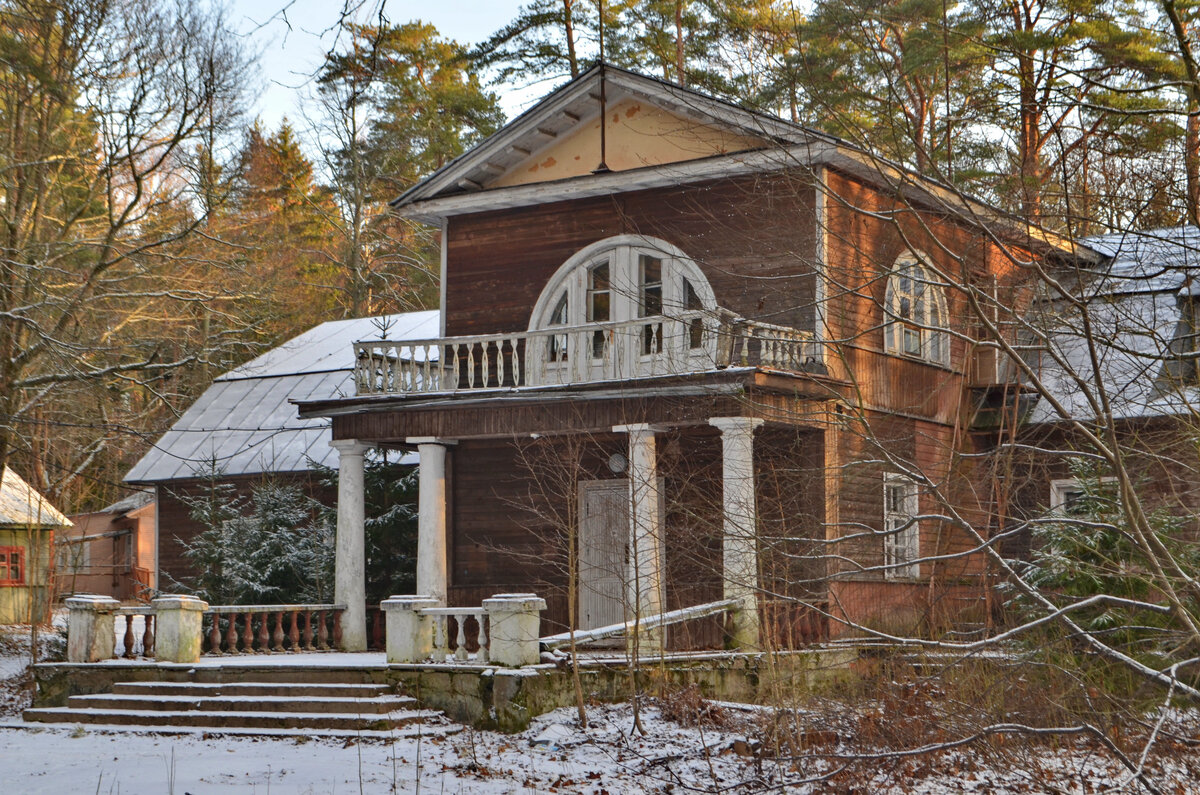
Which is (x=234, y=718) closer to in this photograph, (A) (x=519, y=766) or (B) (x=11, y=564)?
(A) (x=519, y=766)

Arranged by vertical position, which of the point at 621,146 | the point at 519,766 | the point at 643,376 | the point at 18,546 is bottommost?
the point at 519,766

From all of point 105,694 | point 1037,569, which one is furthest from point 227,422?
point 1037,569

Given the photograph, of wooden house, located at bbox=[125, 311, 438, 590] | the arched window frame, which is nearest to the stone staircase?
the arched window frame

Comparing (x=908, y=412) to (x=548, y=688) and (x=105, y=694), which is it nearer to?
(x=548, y=688)

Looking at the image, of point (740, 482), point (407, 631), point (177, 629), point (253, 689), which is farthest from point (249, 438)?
point (740, 482)

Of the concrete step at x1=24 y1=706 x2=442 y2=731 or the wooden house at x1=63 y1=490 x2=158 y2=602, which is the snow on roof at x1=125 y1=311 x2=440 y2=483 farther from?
the concrete step at x1=24 y1=706 x2=442 y2=731

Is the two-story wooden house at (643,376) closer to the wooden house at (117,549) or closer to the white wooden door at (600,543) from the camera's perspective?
the white wooden door at (600,543)

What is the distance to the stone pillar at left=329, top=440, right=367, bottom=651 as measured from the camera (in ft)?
65.3

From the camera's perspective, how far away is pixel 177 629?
17.2 meters

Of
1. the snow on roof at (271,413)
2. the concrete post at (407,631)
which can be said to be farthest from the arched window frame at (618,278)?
the snow on roof at (271,413)

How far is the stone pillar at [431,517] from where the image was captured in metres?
19.3

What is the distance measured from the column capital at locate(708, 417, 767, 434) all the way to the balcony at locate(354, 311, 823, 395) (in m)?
0.66

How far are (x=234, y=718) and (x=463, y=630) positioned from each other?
2717 mm

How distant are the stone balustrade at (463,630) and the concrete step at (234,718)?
898 mm
